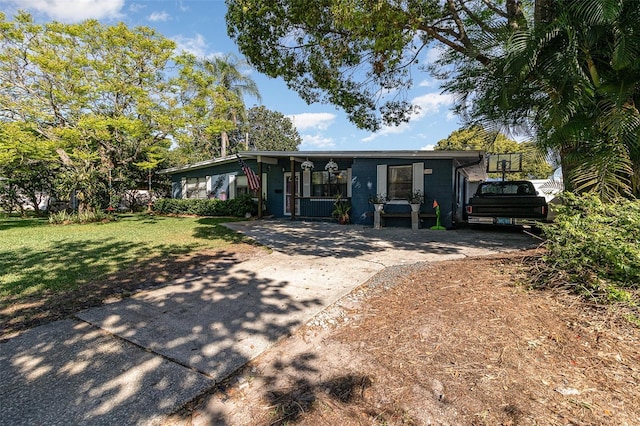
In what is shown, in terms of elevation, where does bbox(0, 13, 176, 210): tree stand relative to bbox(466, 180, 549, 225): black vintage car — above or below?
above

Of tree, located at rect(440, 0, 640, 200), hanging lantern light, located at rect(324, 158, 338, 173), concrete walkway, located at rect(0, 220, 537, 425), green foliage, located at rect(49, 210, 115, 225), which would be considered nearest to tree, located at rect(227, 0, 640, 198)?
tree, located at rect(440, 0, 640, 200)

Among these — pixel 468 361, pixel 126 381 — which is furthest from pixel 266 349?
pixel 468 361

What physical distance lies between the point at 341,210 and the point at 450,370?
1008cm

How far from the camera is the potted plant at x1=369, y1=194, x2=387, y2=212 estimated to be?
1100cm

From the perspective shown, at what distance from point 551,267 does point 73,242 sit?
9947mm

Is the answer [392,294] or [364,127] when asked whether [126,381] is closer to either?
[392,294]

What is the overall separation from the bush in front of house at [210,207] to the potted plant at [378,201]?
6435 mm

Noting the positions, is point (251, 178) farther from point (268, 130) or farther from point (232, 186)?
point (268, 130)

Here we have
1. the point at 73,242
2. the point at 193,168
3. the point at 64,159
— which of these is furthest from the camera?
the point at 193,168

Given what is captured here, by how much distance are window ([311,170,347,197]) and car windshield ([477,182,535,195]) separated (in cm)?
520

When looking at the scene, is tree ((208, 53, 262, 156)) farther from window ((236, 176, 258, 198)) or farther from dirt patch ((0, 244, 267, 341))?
dirt patch ((0, 244, 267, 341))

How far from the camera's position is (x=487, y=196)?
9.50 m

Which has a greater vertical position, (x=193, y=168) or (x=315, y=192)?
(x=193, y=168)

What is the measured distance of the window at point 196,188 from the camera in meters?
18.4
